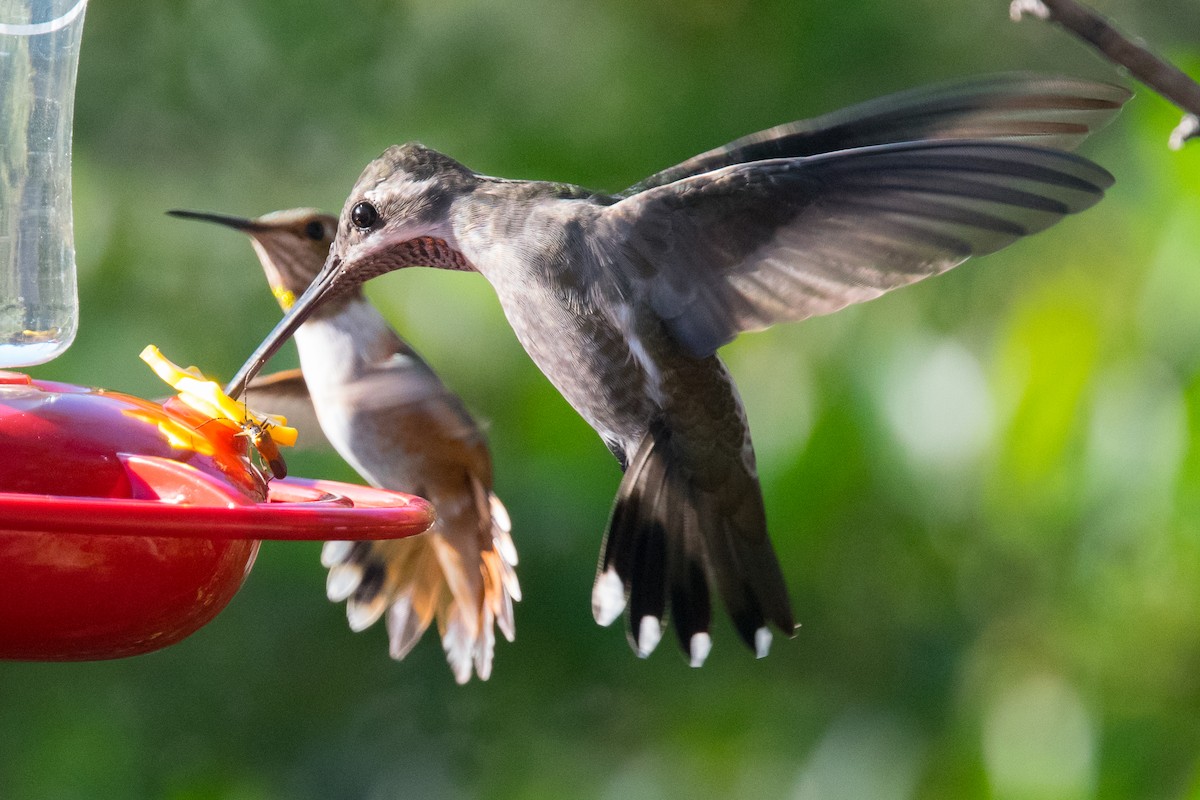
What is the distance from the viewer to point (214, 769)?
4.93 metres

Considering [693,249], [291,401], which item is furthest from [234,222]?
[693,249]

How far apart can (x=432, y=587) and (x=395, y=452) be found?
313mm

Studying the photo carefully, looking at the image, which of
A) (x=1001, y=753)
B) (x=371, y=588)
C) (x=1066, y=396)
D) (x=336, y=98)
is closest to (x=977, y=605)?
(x=1001, y=753)

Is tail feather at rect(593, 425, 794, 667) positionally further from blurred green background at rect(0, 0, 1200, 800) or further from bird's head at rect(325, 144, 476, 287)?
blurred green background at rect(0, 0, 1200, 800)

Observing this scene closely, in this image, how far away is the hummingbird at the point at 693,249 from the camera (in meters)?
2.03

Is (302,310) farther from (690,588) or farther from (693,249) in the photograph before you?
(690,588)

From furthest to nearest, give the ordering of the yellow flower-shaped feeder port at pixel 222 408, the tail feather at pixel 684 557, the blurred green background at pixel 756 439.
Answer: the blurred green background at pixel 756 439, the tail feather at pixel 684 557, the yellow flower-shaped feeder port at pixel 222 408

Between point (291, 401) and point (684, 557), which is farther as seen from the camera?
point (291, 401)

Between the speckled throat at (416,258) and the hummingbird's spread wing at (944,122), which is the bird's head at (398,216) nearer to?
the speckled throat at (416,258)

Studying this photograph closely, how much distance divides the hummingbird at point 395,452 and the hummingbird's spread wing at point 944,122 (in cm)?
55

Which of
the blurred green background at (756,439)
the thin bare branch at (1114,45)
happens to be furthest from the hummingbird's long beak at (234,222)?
the blurred green background at (756,439)

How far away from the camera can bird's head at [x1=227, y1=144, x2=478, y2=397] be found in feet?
7.20

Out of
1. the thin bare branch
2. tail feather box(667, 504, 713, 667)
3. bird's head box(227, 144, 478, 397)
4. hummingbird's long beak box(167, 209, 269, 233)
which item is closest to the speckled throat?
bird's head box(227, 144, 478, 397)

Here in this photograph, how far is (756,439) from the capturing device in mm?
4539
